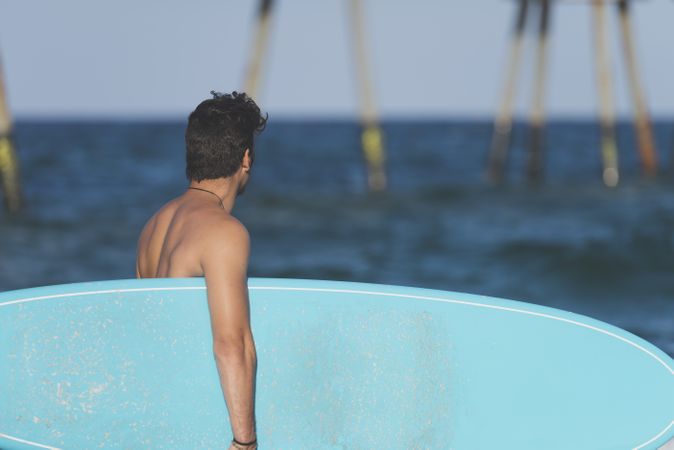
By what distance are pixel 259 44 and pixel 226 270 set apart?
13056mm

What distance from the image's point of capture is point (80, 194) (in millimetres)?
20500

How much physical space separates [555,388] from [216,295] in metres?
1.17

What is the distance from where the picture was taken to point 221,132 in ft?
8.36

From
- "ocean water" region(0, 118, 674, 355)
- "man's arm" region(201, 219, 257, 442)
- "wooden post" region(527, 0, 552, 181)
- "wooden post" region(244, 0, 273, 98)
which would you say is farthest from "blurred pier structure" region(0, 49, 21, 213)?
"man's arm" region(201, 219, 257, 442)

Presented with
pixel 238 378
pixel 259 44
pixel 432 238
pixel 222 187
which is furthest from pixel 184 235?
pixel 259 44

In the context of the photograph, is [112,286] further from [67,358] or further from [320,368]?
[320,368]

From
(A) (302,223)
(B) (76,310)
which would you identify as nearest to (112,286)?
(B) (76,310)

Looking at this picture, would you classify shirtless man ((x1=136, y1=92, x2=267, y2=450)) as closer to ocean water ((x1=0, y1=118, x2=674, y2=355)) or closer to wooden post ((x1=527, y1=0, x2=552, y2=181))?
ocean water ((x1=0, y1=118, x2=674, y2=355))

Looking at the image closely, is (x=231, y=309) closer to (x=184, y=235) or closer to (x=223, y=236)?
(x=223, y=236)

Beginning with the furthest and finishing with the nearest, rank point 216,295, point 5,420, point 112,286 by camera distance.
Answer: point 112,286
point 5,420
point 216,295

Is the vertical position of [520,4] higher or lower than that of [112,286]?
higher

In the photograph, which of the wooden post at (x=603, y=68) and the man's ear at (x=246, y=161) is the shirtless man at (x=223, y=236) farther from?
the wooden post at (x=603, y=68)

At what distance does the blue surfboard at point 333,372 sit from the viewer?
2.87m

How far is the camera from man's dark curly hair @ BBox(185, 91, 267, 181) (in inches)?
100
